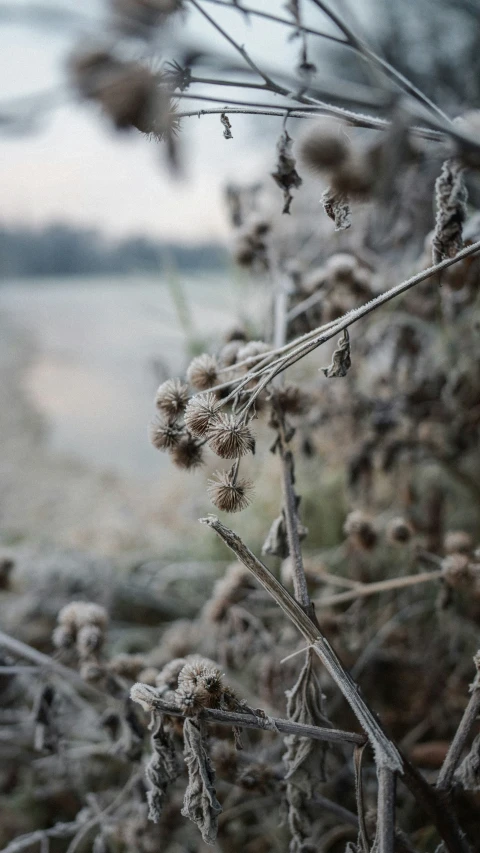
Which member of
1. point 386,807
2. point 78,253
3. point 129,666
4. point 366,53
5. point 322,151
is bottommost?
point 386,807

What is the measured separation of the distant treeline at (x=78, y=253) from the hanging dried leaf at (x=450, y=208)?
1.66m

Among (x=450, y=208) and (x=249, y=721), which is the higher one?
(x=450, y=208)

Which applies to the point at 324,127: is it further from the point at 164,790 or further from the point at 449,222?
the point at 164,790

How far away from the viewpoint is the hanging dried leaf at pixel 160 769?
401 mm

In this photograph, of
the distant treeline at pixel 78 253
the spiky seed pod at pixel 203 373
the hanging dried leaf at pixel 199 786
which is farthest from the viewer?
the distant treeline at pixel 78 253

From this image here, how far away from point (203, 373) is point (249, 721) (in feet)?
0.83

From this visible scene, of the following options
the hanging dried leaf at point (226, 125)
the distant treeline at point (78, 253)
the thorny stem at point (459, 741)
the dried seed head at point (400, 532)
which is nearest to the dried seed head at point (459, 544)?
the dried seed head at point (400, 532)

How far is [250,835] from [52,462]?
1.42 meters

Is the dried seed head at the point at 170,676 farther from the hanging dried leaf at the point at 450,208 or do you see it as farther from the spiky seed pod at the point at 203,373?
the hanging dried leaf at the point at 450,208

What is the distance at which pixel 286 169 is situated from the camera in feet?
1.48

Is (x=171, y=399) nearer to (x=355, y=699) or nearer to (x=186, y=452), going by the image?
(x=186, y=452)

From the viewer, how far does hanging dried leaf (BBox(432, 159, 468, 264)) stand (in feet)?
1.20

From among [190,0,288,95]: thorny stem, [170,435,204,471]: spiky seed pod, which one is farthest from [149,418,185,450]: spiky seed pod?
[190,0,288,95]: thorny stem

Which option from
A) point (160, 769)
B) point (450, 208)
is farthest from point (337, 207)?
point (160, 769)
